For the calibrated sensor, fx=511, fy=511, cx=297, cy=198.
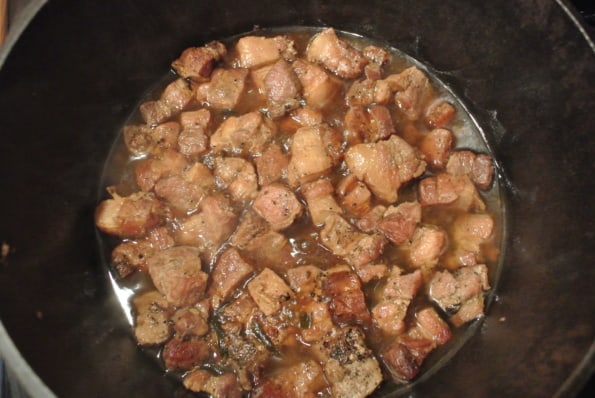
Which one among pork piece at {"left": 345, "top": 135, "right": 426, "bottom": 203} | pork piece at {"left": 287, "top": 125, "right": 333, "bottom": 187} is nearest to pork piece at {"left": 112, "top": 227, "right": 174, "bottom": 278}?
pork piece at {"left": 287, "top": 125, "right": 333, "bottom": 187}

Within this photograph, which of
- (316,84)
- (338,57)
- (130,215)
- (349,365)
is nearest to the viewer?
(349,365)

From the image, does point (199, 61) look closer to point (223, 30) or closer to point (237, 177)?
point (223, 30)

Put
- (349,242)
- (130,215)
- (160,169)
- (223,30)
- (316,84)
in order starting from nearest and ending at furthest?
(349,242), (130,215), (160,169), (316,84), (223,30)

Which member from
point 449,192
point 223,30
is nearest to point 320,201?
point 449,192

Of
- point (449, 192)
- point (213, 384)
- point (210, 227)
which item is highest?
point (449, 192)

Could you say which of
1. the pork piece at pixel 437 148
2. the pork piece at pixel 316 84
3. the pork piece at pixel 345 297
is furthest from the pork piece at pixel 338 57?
the pork piece at pixel 345 297

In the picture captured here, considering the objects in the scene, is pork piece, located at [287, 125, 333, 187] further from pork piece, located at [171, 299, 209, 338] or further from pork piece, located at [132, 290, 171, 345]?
pork piece, located at [132, 290, 171, 345]

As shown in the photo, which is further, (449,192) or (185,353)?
(449,192)
